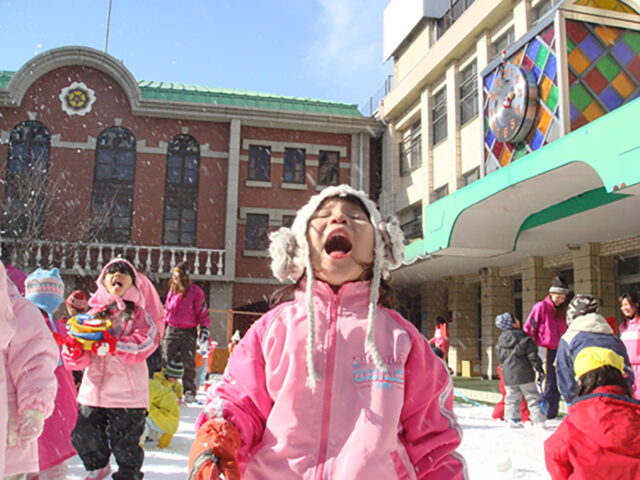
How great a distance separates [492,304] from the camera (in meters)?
16.3

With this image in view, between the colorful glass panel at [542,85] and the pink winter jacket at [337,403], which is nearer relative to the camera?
the pink winter jacket at [337,403]

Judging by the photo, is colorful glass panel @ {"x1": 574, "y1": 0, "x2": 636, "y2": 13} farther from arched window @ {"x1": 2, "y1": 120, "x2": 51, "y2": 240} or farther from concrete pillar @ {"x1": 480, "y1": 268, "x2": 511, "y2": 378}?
arched window @ {"x1": 2, "y1": 120, "x2": 51, "y2": 240}

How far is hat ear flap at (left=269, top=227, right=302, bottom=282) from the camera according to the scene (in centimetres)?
203

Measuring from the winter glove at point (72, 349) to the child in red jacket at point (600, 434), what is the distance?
309 cm

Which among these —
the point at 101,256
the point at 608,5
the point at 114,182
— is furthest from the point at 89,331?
the point at 114,182

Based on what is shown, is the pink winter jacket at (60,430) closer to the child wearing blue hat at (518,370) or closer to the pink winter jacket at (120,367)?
the pink winter jacket at (120,367)

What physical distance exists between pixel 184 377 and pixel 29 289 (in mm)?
4450

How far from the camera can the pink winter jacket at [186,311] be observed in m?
7.97

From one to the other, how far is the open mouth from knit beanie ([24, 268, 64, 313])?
10.1 feet

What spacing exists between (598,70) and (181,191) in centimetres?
1529

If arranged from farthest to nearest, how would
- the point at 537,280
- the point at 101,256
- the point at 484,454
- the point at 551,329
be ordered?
1. the point at 101,256
2. the point at 537,280
3. the point at 551,329
4. the point at 484,454

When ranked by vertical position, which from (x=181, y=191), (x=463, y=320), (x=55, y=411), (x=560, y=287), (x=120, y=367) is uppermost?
(x=181, y=191)

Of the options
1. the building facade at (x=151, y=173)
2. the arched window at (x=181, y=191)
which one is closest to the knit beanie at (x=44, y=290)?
the building facade at (x=151, y=173)

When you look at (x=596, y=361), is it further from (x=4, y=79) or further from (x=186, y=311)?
(x=4, y=79)
